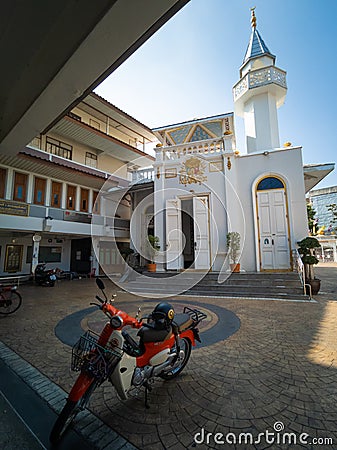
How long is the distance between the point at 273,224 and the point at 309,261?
2.08 metres

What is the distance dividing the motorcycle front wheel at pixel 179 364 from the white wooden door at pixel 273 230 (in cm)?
654

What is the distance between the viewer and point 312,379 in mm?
2229

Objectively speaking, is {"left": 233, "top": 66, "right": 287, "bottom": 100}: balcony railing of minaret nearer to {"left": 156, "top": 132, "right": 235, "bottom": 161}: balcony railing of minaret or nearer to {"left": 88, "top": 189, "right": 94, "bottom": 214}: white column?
{"left": 156, "top": 132, "right": 235, "bottom": 161}: balcony railing of minaret

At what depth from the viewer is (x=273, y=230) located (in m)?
8.13

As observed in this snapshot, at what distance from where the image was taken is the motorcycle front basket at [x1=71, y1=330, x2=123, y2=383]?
1573 mm

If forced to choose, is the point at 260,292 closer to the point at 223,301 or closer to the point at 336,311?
the point at 223,301

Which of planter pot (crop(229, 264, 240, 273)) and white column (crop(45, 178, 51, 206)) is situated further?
white column (crop(45, 178, 51, 206))

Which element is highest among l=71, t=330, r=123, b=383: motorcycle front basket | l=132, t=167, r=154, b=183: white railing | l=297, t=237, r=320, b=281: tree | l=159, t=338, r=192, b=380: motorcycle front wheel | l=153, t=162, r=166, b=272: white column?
l=132, t=167, r=154, b=183: white railing

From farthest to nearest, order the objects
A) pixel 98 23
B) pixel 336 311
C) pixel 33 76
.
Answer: pixel 336 311
pixel 33 76
pixel 98 23

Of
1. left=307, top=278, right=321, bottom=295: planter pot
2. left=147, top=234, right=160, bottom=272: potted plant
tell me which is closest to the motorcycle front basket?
left=307, top=278, right=321, bottom=295: planter pot

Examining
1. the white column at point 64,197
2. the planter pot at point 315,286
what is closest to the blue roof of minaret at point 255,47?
the planter pot at point 315,286

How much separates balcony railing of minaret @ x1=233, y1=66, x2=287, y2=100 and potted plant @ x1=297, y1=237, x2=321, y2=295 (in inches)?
266

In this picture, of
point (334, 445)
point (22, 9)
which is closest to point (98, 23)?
point (22, 9)

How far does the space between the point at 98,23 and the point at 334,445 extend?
140 inches
